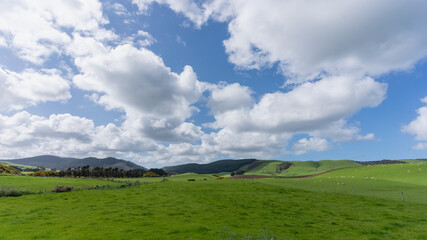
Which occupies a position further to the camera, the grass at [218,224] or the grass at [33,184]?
A: the grass at [33,184]

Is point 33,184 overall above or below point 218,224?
above

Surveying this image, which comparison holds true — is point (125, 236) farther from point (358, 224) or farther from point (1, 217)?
point (358, 224)

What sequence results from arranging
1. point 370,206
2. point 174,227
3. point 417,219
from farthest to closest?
point 370,206
point 417,219
point 174,227

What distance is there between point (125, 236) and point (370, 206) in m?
39.1

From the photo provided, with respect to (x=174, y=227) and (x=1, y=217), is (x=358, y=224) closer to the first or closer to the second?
(x=174, y=227)

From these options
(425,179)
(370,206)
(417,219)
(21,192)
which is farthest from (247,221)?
(425,179)

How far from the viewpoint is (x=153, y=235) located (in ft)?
55.7

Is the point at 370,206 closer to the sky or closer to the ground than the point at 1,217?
closer to the ground

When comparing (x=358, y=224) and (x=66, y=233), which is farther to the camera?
(x=358, y=224)

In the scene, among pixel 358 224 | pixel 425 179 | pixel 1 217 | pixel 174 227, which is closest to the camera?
pixel 174 227

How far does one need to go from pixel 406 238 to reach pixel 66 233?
31357 millimetres

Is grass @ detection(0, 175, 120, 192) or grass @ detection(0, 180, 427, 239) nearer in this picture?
grass @ detection(0, 180, 427, 239)

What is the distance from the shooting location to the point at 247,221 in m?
24.3

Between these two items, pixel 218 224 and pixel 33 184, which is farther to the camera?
pixel 33 184
